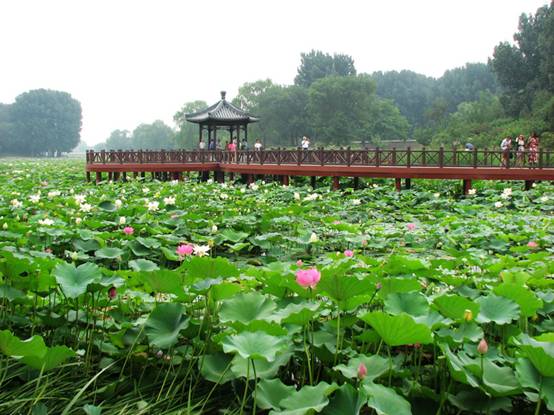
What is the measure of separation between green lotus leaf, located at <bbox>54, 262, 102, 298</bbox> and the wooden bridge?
12957 millimetres

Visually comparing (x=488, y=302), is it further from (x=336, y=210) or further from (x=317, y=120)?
(x=317, y=120)

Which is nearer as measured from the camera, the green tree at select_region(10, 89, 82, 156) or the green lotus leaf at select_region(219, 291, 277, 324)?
the green lotus leaf at select_region(219, 291, 277, 324)

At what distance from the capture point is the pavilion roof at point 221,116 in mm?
22989

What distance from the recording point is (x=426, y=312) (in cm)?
223

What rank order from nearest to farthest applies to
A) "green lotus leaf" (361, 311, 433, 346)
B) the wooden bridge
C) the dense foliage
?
1. "green lotus leaf" (361, 311, 433, 346)
2. the wooden bridge
3. the dense foliage

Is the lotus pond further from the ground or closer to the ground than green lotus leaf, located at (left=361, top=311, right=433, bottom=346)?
closer to the ground

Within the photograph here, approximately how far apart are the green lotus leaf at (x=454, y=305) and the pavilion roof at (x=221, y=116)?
21.1 metres

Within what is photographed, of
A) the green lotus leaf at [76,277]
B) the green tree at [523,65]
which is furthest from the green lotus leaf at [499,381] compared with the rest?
the green tree at [523,65]

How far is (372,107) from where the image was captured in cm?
5106

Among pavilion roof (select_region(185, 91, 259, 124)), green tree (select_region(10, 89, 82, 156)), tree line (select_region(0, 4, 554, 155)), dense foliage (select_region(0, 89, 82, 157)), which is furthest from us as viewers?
green tree (select_region(10, 89, 82, 156))

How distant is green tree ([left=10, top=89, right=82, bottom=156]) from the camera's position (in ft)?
236

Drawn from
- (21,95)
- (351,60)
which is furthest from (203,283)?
(21,95)

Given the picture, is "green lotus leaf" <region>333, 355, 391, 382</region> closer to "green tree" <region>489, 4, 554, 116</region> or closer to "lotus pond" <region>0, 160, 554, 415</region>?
"lotus pond" <region>0, 160, 554, 415</region>

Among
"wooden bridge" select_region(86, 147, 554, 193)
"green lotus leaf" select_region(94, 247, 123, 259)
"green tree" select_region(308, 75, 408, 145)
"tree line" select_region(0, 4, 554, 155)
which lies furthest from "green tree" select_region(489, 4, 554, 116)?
"green lotus leaf" select_region(94, 247, 123, 259)
